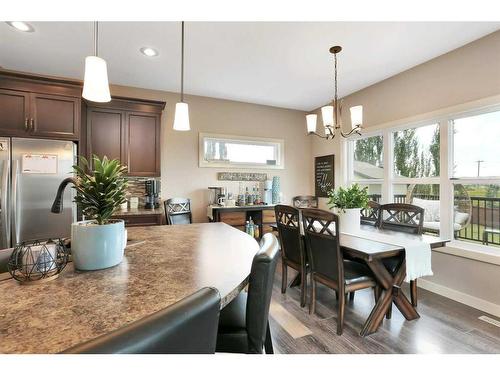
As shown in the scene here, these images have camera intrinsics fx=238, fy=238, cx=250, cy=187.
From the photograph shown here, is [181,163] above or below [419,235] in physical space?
above

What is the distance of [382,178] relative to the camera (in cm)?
361

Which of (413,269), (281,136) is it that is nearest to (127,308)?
(413,269)

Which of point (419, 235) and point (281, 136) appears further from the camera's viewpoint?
point (281, 136)

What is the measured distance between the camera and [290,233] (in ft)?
8.21

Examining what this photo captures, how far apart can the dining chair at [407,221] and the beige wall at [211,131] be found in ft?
7.17

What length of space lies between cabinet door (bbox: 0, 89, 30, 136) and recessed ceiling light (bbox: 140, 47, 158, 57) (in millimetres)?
1438

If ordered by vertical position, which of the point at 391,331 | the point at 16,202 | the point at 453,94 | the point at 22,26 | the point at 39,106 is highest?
the point at 22,26

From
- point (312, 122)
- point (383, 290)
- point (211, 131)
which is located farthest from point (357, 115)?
point (211, 131)

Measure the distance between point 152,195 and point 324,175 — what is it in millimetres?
3106

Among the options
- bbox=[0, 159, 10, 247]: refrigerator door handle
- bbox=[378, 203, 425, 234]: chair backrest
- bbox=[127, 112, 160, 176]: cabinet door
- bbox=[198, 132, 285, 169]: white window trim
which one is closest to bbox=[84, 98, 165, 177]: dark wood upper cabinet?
bbox=[127, 112, 160, 176]: cabinet door

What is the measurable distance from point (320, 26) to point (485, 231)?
2.74 m

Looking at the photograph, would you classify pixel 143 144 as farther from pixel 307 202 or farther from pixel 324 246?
pixel 307 202

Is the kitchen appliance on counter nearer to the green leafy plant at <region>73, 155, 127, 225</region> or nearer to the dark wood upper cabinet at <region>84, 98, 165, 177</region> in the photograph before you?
the dark wood upper cabinet at <region>84, 98, 165, 177</region>
